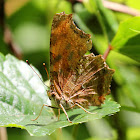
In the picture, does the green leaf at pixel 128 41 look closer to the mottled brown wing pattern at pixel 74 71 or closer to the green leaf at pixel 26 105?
the mottled brown wing pattern at pixel 74 71

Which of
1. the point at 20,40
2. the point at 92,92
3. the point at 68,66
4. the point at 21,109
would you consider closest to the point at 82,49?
the point at 68,66

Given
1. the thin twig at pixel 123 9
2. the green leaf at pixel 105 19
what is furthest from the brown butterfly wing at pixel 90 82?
the thin twig at pixel 123 9

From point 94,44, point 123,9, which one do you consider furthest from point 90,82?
point 123,9

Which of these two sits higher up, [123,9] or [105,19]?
[123,9]

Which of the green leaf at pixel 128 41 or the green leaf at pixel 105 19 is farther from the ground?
the green leaf at pixel 105 19

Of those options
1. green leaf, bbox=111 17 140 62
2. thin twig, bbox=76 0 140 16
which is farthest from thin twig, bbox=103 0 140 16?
green leaf, bbox=111 17 140 62

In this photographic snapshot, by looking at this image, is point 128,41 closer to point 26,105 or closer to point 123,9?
point 123,9
